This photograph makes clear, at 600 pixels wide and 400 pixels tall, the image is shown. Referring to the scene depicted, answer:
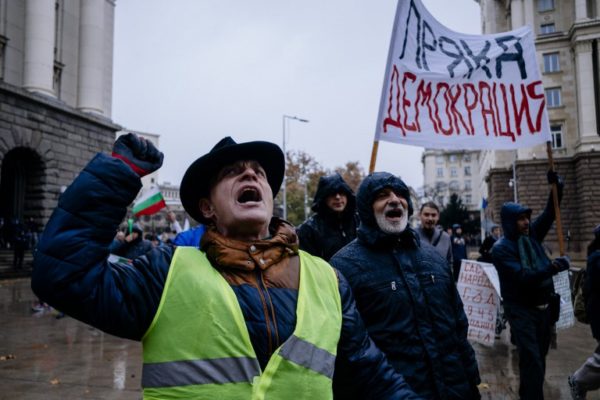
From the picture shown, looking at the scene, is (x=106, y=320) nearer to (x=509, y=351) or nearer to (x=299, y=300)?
(x=299, y=300)

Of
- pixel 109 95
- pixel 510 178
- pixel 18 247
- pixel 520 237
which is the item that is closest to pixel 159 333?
pixel 520 237

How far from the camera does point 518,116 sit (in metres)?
5.21

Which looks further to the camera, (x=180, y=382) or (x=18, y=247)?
(x=18, y=247)

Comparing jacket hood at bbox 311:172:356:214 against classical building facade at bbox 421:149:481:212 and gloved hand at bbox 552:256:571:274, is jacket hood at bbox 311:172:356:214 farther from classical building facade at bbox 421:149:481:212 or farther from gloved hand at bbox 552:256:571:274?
classical building facade at bbox 421:149:481:212

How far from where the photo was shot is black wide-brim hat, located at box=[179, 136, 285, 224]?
6.51 feet

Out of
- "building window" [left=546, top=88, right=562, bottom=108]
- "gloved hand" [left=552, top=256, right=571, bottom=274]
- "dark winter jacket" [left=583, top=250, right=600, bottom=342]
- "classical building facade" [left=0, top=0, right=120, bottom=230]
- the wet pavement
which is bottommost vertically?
the wet pavement

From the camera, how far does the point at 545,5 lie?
122ft

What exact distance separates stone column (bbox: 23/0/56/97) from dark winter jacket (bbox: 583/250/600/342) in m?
22.7

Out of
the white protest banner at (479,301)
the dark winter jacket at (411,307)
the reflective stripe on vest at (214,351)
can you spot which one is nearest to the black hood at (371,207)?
the dark winter jacket at (411,307)

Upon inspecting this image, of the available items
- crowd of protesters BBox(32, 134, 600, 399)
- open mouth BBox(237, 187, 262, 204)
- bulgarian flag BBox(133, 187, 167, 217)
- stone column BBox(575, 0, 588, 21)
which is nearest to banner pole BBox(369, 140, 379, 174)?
crowd of protesters BBox(32, 134, 600, 399)

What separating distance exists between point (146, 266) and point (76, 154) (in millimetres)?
23988

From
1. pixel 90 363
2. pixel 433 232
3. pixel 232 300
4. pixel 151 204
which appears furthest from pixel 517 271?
pixel 151 204

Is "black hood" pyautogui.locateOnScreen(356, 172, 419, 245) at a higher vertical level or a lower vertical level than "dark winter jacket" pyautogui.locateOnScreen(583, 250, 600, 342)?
higher

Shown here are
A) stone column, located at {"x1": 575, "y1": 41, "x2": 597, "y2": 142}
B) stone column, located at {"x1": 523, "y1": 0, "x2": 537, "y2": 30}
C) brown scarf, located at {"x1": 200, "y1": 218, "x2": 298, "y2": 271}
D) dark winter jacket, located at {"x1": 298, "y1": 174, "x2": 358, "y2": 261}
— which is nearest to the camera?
brown scarf, located at {"x1": 200, "y1": 218, "x2": 298, "y2": 271}
